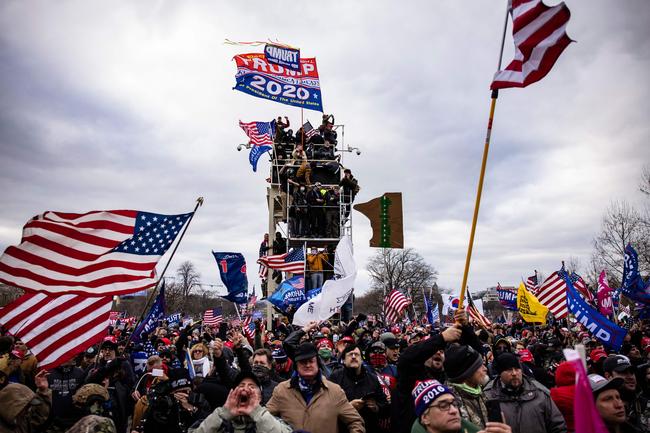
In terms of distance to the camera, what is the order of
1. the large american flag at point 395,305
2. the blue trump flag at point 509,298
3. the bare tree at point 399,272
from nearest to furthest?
the large american flag at point 395,305 < the blue trump flag at point 509,298 < the bare tree at point 399,272

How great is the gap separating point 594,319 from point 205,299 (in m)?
80.3

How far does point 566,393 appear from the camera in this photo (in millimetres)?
4375

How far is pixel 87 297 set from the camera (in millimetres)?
5320

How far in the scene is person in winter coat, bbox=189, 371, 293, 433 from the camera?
318cm

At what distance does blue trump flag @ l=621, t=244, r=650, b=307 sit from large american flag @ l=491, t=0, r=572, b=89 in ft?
41.6

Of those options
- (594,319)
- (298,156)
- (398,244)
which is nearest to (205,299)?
(298,156)

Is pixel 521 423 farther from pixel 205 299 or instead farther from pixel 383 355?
pixel 205 299

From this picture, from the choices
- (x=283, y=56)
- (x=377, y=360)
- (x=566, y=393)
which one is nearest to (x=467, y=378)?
(x=566, y=393)

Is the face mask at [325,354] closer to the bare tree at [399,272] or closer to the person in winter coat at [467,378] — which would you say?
the person in winter coat at [467,378]

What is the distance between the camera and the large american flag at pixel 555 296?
12555 mm

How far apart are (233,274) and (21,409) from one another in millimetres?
9647

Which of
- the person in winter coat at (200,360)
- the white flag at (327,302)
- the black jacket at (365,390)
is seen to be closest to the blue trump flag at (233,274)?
the white flag at (327,302)

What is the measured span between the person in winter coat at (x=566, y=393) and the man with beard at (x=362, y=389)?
1714mm

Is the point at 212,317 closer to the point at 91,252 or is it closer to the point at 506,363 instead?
the point at 91,252
